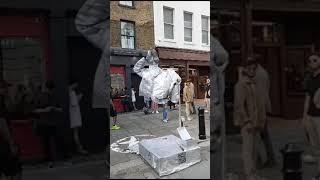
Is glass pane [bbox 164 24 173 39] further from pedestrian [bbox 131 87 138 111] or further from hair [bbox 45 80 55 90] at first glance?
hair [bbox 45 80 55 90]

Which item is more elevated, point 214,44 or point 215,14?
point 215,14

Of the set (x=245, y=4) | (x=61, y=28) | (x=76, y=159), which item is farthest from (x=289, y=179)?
(x=61, y=28)


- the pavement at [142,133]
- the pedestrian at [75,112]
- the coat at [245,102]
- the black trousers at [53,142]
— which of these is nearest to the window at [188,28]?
the pavement at [142,133]

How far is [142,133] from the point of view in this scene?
7.80 feet

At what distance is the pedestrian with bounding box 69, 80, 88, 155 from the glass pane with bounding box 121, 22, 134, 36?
0.38 metres

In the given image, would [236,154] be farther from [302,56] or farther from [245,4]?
[245,4]

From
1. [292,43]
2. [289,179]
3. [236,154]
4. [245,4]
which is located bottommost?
[289,179]

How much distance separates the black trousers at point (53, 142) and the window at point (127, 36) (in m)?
0.60

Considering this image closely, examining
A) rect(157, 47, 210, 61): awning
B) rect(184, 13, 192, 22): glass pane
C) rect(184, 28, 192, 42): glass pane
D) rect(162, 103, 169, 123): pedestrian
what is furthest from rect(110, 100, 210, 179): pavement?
rect(184, 13, 192, 22): glass pane

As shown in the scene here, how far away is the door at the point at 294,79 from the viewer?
2.74 metres

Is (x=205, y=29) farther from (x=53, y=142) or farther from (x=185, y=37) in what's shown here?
(x=53, y=142)

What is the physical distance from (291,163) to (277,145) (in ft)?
0.47

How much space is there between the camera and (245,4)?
8.70 ft

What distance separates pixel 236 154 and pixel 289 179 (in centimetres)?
41
